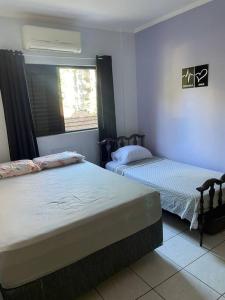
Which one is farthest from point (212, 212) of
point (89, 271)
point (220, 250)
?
point (89, 271)

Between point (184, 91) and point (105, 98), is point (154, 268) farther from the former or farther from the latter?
point (105, 98)

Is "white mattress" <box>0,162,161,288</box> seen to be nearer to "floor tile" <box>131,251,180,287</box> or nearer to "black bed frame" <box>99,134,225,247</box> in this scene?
"floor tile" <box>131,251,180,287</box>

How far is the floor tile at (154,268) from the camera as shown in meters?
1.93

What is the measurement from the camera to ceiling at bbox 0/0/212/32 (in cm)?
273

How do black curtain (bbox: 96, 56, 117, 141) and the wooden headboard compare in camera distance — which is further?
the wooden headboard

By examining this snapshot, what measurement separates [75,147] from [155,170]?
131cm

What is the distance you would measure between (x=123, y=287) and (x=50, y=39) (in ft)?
9.83

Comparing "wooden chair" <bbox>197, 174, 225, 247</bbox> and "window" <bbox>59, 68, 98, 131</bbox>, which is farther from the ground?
"window" <bbox>59, 68, 98, 131</bbox>

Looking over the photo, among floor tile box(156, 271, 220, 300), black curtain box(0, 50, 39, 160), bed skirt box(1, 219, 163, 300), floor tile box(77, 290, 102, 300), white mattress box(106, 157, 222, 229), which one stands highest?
black curtain box(0, 50, 39, 160)

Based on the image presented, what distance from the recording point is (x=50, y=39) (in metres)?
3.11

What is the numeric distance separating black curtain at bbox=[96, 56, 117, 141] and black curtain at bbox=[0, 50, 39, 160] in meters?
1.13

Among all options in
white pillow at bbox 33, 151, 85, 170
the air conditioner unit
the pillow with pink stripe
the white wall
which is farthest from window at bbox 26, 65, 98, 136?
the pillow with pink stripe

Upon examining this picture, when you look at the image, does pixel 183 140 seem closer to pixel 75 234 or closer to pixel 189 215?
pixel 189 215

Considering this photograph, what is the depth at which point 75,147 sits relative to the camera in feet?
12.2
